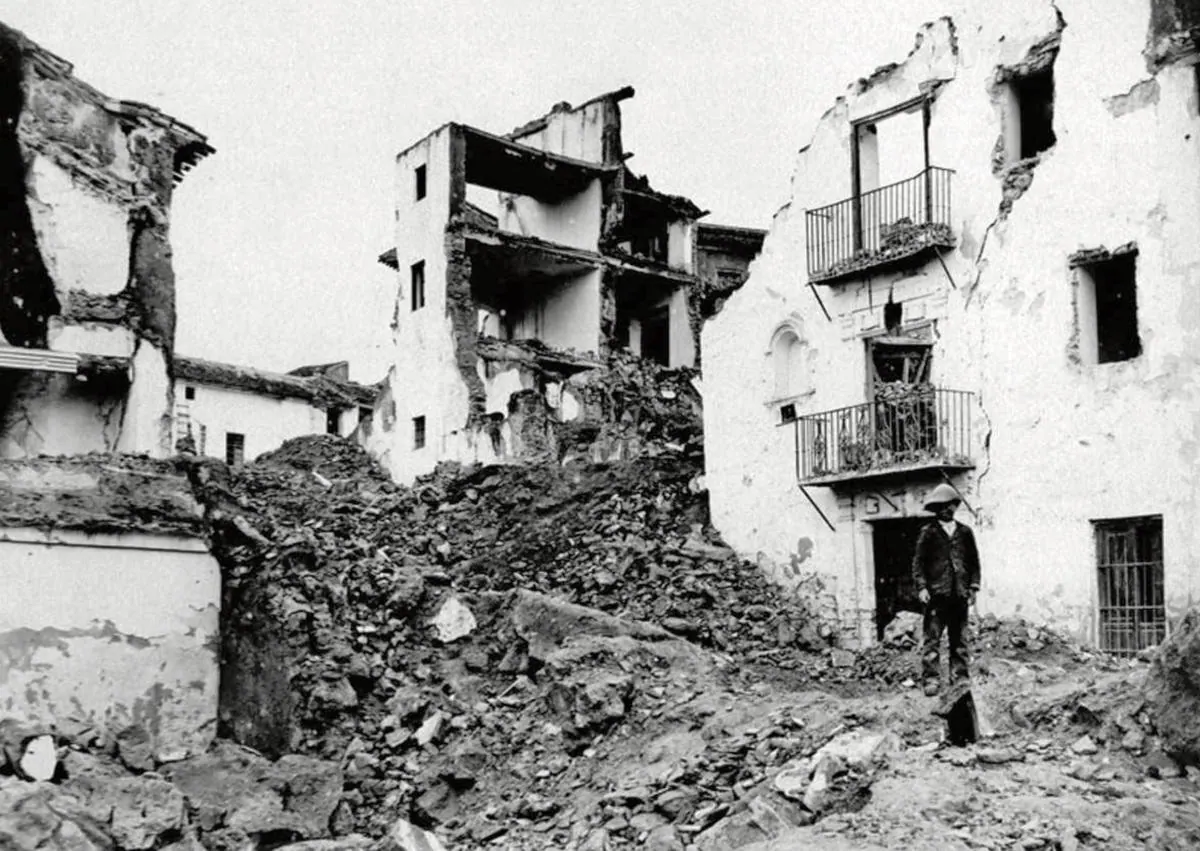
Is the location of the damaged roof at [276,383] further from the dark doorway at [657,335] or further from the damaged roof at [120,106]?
the damaged roof at [120,106]

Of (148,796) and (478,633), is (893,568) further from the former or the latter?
(148,796)

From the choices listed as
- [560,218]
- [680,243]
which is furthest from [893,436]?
[680,243]

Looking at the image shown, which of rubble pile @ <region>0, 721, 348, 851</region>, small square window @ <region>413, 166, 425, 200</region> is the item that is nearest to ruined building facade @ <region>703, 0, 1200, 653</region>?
rubble pile @ <region>0, 721, 348, 851</region>

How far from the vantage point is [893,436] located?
755 inches

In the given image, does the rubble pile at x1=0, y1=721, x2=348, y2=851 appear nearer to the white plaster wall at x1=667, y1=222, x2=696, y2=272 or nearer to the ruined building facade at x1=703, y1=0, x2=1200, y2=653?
the ruined building facade at x1=703, y1=0, x2=1200, y2=653

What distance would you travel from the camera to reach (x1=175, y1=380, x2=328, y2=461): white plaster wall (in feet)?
122

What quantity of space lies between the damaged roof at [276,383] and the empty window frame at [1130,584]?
25.6 meters

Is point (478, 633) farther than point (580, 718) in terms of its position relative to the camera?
Yes

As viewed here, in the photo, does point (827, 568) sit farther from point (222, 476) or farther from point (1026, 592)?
point (222, 476)

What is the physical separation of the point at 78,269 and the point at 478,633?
7518 mm

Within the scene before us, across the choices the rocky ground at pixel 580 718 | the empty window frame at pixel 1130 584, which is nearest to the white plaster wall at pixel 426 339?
the rocky ground at pixel 580 718

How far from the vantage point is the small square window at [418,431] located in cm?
3153

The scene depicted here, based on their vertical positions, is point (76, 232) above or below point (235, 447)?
above

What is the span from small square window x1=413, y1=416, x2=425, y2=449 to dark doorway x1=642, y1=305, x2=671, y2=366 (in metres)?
7.88
